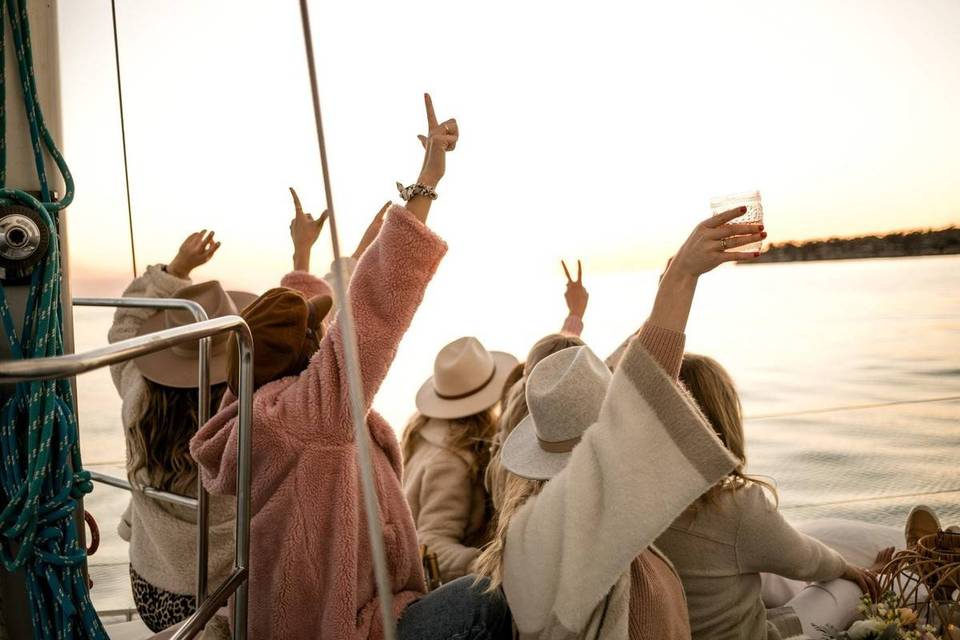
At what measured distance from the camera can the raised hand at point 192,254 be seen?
6.16 ft

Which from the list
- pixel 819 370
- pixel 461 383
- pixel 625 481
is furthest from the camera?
pixel 819 370

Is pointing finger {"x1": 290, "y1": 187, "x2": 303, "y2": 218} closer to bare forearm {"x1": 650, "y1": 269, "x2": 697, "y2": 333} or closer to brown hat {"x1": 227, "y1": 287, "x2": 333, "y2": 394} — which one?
brown hat {"x1": 227, "y1": 287, "x2": 333, "y2": 394}

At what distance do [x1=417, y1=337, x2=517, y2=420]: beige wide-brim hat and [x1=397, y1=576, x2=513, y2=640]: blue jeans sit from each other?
86cm

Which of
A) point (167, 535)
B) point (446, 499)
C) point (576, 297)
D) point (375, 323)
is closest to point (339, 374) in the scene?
Answer: point (375, 323)

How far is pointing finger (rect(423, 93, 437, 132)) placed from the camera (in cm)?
128

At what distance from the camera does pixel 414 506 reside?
198 centimetres

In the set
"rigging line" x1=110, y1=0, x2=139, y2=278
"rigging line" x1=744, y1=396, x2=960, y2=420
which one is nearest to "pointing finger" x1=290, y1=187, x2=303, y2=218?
"rigging line" x1=110, y1=0, x2=139, y2=278

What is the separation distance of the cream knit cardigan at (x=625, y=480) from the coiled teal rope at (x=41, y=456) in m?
0.49

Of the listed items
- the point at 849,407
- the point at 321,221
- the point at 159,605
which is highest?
the point at 321,221

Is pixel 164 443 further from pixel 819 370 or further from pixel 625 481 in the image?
pixel 819 370

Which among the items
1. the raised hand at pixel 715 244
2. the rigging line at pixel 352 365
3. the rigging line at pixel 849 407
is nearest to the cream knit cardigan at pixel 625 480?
the raised hand at pixel 715 244

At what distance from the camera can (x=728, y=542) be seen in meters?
1.36

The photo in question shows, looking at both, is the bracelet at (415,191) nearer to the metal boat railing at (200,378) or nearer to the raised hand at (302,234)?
the metal boat railing at (200,378)

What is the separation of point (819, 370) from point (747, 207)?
3403 mm
